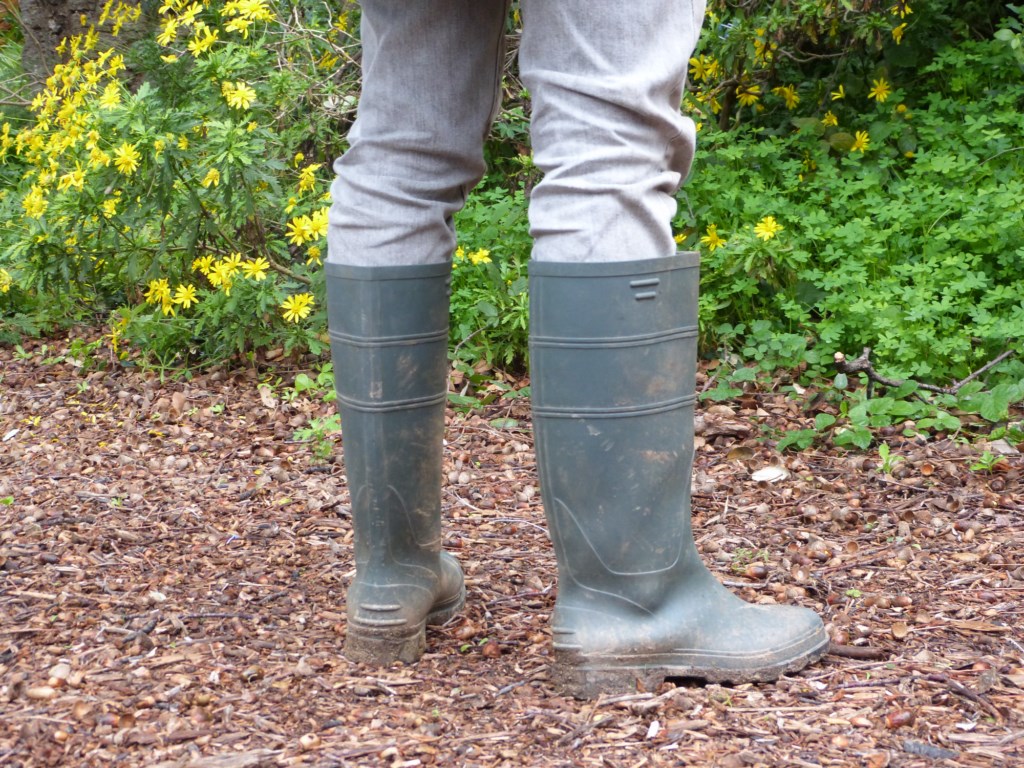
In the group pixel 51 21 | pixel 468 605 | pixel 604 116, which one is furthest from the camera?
pixel 51 21

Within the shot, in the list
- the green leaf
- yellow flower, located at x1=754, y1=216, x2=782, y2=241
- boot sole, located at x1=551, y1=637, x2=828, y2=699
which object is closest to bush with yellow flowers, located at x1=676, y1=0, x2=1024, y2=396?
yellow flower, located at x1=754, y1=216, x2=782, y2=241

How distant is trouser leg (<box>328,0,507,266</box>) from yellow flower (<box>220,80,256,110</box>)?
1.59m

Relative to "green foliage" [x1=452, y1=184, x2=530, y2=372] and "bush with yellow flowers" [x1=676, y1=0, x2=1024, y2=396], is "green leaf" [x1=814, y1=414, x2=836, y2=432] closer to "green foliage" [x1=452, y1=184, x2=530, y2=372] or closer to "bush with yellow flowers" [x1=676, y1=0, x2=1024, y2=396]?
"bush with yellow flowers" [x1=676, y1=0, x2=1024, y2=396]

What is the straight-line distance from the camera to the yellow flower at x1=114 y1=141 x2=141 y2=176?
127 inches

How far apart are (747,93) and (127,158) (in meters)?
2.21

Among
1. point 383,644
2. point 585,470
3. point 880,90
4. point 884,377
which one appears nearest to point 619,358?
point 585,470

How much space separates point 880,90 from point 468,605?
2.98 m

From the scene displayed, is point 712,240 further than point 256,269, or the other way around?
point 712,240

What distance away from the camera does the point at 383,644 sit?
67.7 inches

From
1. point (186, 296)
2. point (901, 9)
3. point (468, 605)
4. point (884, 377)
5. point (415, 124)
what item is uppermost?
point (901, 9)

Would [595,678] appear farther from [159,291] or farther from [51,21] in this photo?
[51,21]

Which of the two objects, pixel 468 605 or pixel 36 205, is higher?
pixel 36 205

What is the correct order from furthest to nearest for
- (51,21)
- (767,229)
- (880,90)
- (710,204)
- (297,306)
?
(51,21) < (880,90) < (710,204) < (767,229) < (297,306)

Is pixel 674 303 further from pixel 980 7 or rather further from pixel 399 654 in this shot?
pixel 980 7
